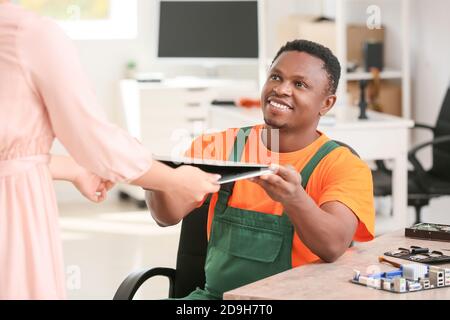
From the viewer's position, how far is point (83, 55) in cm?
726

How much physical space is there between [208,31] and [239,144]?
15.6 ft

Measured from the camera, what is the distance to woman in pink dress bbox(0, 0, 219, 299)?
1.65 meters

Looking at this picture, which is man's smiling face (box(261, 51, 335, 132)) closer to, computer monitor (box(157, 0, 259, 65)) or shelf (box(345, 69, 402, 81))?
shelf (box(345, 69, 402, 81))

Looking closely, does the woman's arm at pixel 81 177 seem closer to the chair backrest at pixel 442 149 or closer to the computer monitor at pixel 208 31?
the chair backrest at pixel 442 149

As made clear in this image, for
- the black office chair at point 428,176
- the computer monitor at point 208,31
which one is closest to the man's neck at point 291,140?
the black office chair at point 428,176

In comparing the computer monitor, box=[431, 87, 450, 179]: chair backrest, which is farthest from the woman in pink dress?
the computer monitor

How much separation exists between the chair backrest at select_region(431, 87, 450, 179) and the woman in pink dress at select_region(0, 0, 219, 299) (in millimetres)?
3903

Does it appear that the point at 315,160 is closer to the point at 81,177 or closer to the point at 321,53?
the point at 321,53

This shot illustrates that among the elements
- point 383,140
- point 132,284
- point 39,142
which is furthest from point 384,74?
point 39,142

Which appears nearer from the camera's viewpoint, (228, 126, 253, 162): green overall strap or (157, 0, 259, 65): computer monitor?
(228, 126, 253, 162): green overall strap

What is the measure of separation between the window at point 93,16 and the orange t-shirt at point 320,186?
4884mm

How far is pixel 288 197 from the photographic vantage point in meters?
2.25

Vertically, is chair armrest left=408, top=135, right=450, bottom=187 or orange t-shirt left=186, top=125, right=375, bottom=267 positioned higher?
orange t-shirt left=186, top=125, right=375, bottom=267

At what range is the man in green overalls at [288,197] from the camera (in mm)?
2357
